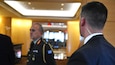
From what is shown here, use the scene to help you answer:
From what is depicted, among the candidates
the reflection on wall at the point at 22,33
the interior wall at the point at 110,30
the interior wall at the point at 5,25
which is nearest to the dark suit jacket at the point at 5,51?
the interior wall at the point at 110,30

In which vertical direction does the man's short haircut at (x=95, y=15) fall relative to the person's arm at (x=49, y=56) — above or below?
above

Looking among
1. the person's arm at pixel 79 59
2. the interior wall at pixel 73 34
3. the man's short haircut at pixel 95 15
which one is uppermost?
the man's short haircut at pixel 95 15

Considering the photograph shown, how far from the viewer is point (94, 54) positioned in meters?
1.31

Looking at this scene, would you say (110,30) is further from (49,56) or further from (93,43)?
(93,43)

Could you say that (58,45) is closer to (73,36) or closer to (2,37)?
(73,36)

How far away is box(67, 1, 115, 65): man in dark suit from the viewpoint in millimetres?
1294

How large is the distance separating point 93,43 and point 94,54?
8 centimetres

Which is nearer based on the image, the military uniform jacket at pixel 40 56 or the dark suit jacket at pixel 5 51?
the dark suit jacket at pixel 5 51

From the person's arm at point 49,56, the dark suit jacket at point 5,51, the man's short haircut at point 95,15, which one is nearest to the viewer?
the man's short haircut at point 95,15

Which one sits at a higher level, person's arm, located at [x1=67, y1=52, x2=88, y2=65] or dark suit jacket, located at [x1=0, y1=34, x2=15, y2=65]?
person's arm, located at [x1=67, y1=52, x2=88, y2=65]

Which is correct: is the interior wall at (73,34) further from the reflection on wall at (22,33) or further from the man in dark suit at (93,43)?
the man in dark suit at (93,43)

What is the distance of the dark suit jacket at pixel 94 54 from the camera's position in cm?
→ 128

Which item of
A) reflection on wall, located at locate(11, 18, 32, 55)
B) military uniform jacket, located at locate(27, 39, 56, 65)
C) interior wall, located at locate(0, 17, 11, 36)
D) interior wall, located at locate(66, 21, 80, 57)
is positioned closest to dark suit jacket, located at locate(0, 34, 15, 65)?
military uniform jacket, located at locate(27, 39, 56, 65)

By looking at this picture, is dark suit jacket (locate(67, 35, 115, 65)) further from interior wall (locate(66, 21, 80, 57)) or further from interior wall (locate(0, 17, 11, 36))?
interior wall (locate(66, 21, 80, 57))
